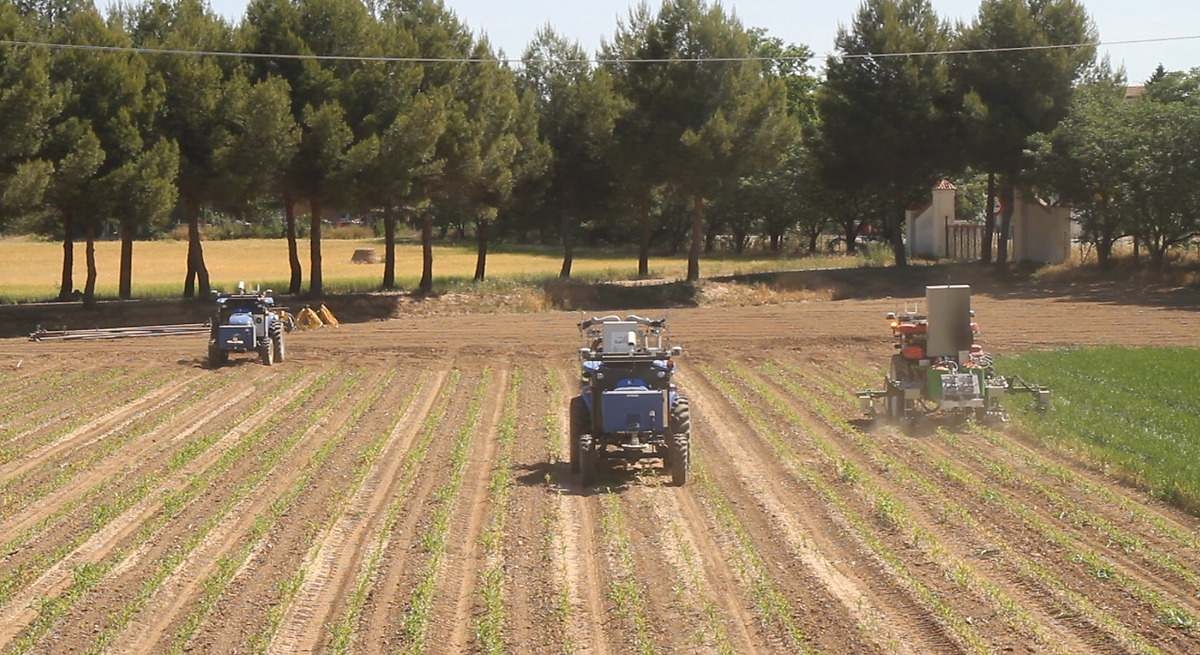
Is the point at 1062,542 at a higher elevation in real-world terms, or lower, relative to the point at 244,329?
lower

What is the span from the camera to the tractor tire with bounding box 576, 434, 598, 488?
1519cm

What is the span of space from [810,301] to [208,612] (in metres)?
35.3

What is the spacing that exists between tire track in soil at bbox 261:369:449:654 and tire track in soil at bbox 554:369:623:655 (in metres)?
1.84

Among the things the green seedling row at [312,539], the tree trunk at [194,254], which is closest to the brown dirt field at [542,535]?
the green seedling row at [312,539]

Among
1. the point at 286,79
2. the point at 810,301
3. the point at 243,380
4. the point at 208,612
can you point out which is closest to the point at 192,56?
the point at 286,79

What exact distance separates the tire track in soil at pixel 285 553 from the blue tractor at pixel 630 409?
106 inches

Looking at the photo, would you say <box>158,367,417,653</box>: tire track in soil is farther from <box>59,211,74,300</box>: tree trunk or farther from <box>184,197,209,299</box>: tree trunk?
<box>59,211,74,300</box>: tree trunk

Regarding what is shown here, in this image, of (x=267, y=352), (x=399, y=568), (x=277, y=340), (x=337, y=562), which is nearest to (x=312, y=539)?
(x=337, y=562)

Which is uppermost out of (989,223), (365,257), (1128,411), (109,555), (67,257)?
(989,223)

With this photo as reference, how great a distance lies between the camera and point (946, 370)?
1859 centimetres

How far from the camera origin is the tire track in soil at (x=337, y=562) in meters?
10.1

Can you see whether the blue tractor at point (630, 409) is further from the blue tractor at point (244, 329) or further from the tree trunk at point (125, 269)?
the tree trunk at point (125, 269)

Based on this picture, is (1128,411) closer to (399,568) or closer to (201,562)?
(399,568)

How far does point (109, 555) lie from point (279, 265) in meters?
61.7
